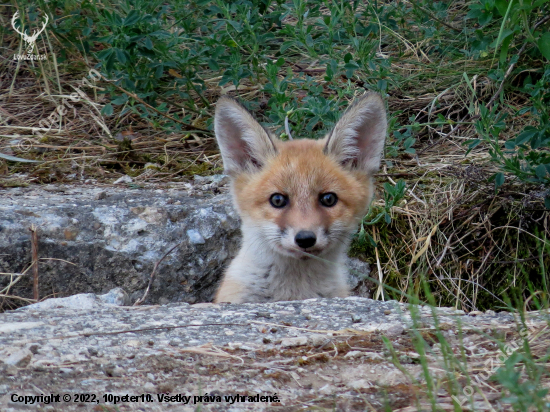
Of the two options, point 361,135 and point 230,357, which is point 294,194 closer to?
point 361,135

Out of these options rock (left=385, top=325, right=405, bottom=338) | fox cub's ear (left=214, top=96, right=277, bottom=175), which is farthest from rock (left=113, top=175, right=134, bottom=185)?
rock (left=385, top=325, right=405, bottom=338)

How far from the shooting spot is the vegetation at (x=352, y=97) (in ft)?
16.2

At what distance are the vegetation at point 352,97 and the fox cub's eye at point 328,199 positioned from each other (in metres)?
0.80

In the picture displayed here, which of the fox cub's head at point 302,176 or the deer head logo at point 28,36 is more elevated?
the deer head logo at point 28,36

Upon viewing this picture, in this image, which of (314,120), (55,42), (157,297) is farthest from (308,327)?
(55,42)

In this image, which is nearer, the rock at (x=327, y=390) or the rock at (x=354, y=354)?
the rock at (x=327, y=390)

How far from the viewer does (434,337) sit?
8.74 ft

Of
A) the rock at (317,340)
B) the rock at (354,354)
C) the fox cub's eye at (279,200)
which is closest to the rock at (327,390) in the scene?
the rock at (354,354)

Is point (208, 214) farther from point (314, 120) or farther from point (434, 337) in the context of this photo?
point (434, 337)

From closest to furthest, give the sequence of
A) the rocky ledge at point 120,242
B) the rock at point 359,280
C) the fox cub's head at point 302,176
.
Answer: the fox cub's head at point 302,176 < the rocky ledge at point 120,242 < the rock at point 359,280

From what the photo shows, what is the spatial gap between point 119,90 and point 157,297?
8.58 ft

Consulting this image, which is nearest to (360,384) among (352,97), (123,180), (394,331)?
(394,331)

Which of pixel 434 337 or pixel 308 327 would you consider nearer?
pixel 434 337

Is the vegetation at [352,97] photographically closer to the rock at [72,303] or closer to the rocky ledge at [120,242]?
the rocky ledge at [120,242]
